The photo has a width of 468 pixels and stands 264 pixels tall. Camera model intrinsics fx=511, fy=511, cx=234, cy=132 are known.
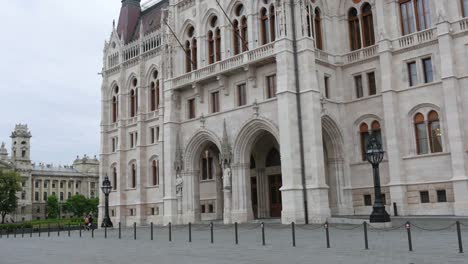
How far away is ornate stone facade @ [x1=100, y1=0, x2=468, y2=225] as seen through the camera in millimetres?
31469

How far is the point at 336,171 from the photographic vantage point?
3591 cm

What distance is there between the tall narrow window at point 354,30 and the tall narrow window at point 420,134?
726cm

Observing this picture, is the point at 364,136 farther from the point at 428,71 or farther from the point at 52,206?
the point at 52,206

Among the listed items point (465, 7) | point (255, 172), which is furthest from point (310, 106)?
point (465, 7)

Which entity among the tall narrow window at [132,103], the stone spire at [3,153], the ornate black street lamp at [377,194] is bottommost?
the ornate black street lamp at [377,194]

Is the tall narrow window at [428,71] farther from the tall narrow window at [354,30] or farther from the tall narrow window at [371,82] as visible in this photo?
the tall narrow window at [354,30]

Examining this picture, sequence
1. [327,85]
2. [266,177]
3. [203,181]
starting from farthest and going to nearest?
A: [203,181], [266,177], [327,85]

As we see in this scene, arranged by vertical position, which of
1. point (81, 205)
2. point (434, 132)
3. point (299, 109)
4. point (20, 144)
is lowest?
point (81, 205)

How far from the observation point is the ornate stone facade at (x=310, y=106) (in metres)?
31.5

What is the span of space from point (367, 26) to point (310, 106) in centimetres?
818

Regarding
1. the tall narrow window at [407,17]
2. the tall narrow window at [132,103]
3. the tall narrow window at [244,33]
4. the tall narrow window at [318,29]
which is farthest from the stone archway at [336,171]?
the tall narrow window at [132,103]

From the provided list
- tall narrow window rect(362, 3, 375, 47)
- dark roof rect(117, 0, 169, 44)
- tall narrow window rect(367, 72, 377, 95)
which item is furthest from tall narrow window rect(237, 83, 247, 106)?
dark roof rect(117, 0, 169, 44)

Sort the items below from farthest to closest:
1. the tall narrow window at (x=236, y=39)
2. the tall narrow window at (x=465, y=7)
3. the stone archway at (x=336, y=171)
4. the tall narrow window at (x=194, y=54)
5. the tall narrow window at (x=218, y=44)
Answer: the tall narrow window at (x=194, y=54) → the tall narrow window at (x=218, y=44) → the tall narrow window at (x=236, y=39) → the stone archway at (x=336, y=171) → the tall narrow window at (x=465, y=7)

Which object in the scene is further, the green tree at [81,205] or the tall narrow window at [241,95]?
the green tree at [81,205]
